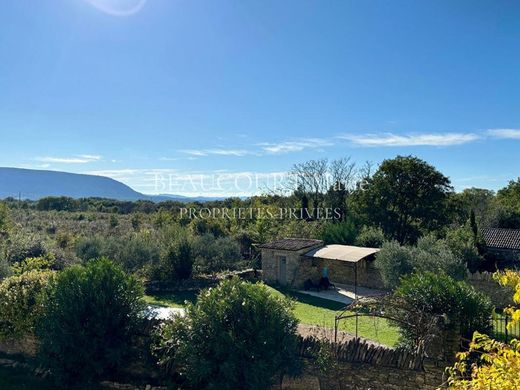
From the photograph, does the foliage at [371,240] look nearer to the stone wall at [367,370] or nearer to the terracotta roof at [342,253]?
the terracotta roof at [342,253]

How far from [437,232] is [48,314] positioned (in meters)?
24.5

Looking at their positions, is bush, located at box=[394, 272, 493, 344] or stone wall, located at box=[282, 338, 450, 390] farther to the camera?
bush, located at box=[394, 272, 493, 344]

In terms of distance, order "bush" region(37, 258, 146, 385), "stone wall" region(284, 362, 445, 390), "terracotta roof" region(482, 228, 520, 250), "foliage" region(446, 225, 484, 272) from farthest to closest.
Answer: "terracotta roof" region(482, 228, 520, 250) < "foliage" region(446, 225, 484, 272) < "bush" region(37, 258, 146, 385) < "stone wall" region(284, 362, 445, 390)

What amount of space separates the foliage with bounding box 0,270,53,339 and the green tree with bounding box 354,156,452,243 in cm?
2279

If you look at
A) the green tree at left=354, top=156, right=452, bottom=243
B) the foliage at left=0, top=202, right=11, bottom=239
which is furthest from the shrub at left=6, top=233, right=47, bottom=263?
the green tree at left=354, top=156, right=452, bottom=243

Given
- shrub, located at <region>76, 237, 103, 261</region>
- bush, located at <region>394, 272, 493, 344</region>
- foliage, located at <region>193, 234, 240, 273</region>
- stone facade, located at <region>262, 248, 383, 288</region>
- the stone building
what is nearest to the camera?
bush, located at <region>394, 272, 493, 344</region>

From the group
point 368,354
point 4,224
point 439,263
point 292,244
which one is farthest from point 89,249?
point 368,354

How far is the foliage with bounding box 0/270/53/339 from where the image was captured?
961 centimetres

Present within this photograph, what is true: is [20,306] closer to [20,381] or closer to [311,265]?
[20,381]

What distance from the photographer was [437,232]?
26.7 meters

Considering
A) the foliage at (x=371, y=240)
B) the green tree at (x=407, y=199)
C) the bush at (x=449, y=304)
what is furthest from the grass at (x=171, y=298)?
the green tree at (x=407, y=199)

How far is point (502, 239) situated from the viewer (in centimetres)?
2800

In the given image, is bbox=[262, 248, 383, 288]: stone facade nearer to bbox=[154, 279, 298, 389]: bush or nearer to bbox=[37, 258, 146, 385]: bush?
bbox=[37, 258, 146, 385]: bush

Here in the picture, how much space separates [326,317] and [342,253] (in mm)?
5488
